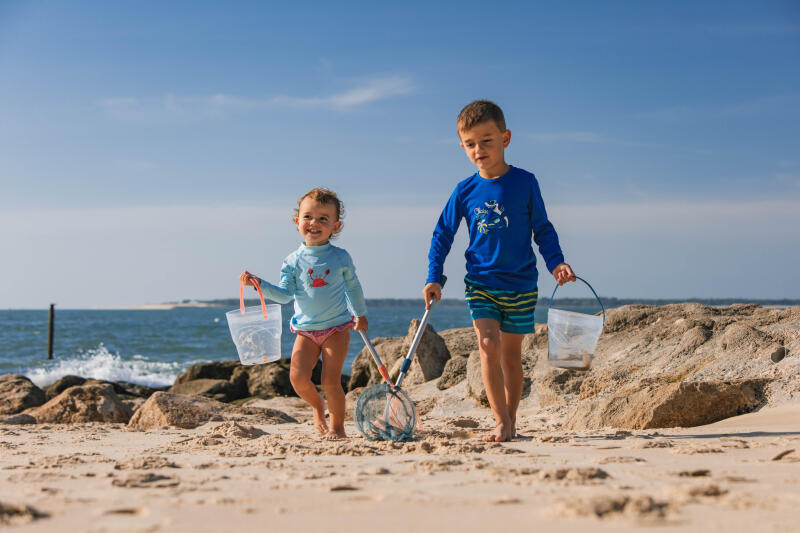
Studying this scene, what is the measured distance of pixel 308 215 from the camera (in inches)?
172

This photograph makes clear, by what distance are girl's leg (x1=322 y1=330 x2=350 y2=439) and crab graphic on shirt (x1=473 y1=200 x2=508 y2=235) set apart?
1055mm

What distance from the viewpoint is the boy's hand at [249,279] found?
13.6 feet

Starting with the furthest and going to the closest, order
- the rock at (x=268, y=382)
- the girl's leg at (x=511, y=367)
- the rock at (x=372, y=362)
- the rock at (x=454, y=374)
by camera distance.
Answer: the rock at (x=268, y=382) → the rock at (x=372, y=362) → the rock at (x=454, y=374) → the girl's leg at (x=511, y=367)

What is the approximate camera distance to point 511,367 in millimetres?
4012

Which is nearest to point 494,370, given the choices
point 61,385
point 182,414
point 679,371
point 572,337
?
point 572,337

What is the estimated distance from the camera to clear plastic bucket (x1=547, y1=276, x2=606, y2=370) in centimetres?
380

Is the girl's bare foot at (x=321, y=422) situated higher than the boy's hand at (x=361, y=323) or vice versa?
the boy's hand at (x=361, y=323)

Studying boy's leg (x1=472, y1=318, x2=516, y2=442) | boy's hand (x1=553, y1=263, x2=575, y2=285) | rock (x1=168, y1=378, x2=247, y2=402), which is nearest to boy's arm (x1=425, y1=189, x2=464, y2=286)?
boy's leg (x1=472, y1=318, x2=516, y2=442)

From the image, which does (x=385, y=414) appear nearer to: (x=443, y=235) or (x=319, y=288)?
(x=319, y=288)

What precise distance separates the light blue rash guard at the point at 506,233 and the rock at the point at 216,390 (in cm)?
790

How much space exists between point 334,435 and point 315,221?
1263 mm

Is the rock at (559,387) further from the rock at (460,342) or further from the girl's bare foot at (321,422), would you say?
the rock at (460,342)

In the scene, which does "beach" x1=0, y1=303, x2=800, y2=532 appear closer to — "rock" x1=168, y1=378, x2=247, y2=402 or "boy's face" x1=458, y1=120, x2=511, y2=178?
"boy's face" x1=458, y1=120, x2=511, y2=178

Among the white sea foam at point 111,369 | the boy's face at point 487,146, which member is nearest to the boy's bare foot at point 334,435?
the boy's face at point 487,146
